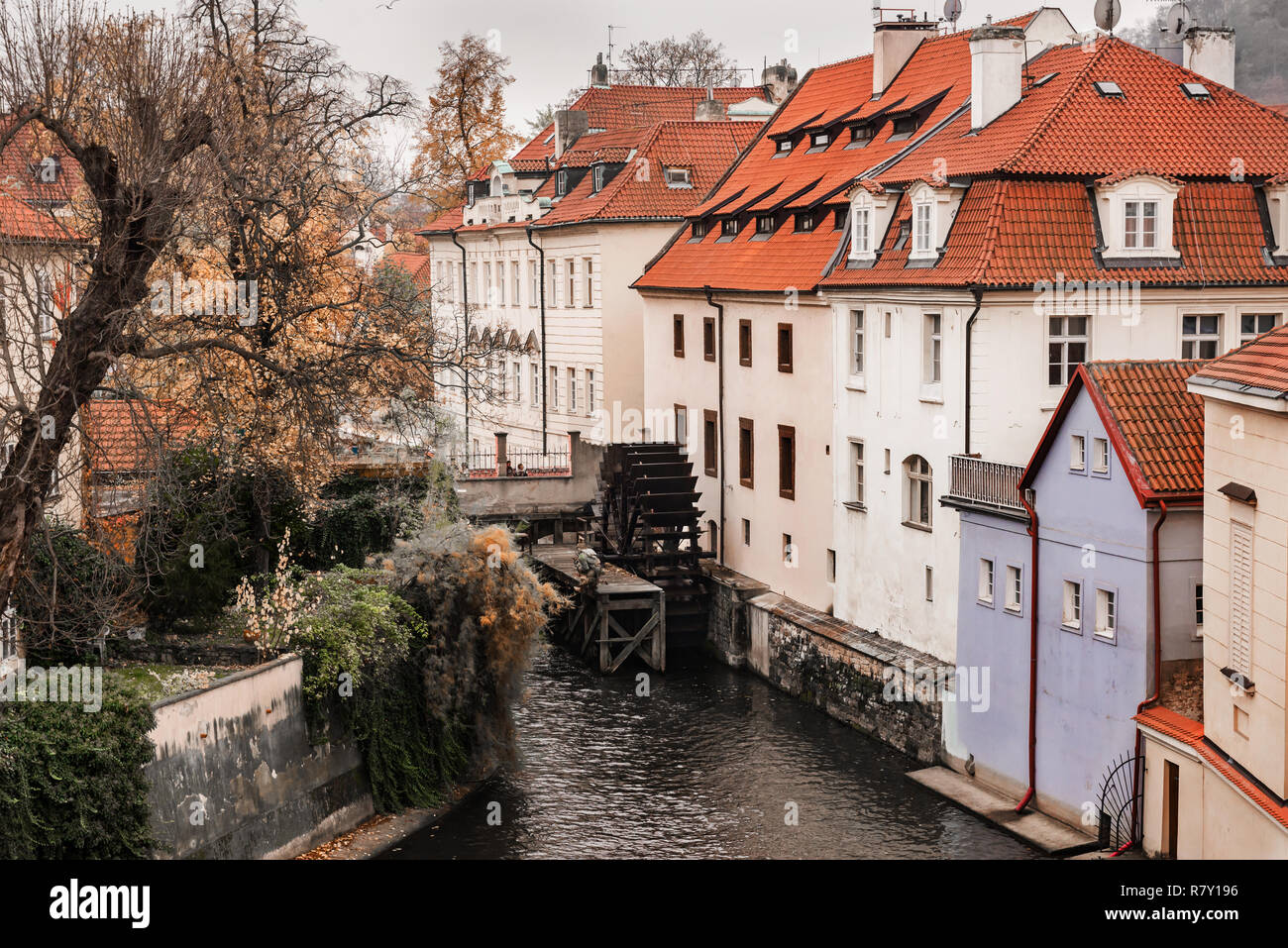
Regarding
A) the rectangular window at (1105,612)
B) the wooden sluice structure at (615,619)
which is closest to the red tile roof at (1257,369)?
the rectangular window at (1105,612)

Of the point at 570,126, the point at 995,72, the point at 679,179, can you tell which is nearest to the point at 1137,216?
the point at 995,72

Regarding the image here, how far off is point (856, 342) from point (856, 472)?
7.81ft

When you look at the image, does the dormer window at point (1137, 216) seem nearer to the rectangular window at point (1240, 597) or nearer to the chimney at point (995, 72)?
the chimney at point (995, 72)

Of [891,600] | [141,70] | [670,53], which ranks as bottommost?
[891,600]

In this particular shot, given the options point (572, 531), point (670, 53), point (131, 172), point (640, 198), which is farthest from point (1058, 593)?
point (670, 53)

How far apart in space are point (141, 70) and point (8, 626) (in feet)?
23.0

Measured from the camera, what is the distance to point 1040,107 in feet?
93.9

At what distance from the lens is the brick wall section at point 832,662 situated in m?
27.4

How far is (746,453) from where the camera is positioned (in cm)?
3722

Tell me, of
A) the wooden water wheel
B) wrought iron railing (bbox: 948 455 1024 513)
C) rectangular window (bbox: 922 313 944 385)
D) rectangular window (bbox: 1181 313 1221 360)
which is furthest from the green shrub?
the wooden water wheel

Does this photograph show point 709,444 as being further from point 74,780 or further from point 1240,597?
point 74,780

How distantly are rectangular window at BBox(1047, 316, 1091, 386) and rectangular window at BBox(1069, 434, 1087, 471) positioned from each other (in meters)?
4.48

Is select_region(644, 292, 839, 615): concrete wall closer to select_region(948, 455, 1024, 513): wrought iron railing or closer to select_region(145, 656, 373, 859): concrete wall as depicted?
select_region(948, 455, 1024, 513): wrought iron railing

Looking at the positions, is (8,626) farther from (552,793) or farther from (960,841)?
(960,841)
